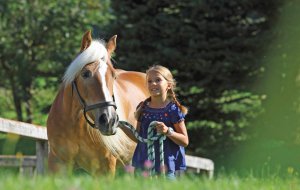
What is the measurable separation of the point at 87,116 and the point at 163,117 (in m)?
0.89

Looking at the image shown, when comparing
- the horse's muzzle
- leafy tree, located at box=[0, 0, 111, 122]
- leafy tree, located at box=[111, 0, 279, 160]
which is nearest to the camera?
the horse's muzzle

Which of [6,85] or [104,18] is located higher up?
[104,18]

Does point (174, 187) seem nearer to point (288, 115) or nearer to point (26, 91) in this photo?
point (288, 115)

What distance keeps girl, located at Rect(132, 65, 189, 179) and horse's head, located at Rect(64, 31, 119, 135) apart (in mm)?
301

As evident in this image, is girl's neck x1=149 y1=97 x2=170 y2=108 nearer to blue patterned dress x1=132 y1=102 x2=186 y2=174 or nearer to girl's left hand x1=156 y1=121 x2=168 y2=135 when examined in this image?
blue patterned dress x1=132 y1=102 x2=186 y2=174

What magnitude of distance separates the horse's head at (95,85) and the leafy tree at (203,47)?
10.9 m

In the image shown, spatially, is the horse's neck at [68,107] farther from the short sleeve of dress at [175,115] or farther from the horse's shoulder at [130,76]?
the horse's shoulder at [130,76]

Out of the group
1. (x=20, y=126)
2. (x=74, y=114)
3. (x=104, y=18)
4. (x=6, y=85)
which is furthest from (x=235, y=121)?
(x=74, y=114)

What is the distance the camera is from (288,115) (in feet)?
65.7

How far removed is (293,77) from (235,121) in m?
1.77

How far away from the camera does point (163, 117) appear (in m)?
7.41

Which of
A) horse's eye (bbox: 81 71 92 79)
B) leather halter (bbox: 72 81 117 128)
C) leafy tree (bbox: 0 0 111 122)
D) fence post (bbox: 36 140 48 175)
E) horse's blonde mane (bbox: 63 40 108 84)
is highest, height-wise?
leafy tree (bbox: 0 0 111 122)

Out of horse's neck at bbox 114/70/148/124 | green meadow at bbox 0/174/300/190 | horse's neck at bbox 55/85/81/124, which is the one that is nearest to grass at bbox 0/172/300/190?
green meadow at bbox 0/174/300/190

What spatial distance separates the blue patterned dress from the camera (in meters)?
7.40
